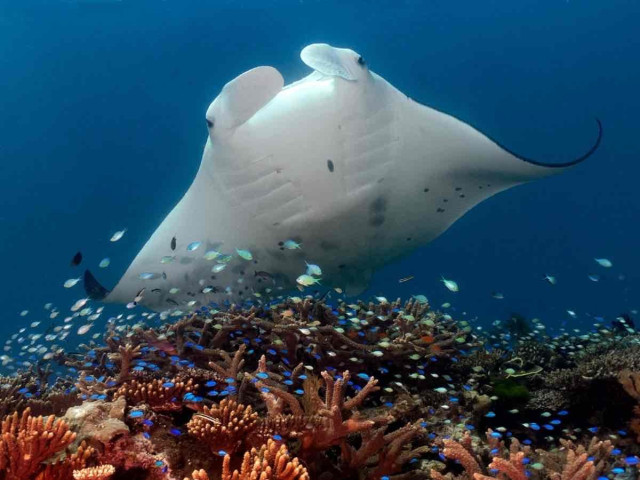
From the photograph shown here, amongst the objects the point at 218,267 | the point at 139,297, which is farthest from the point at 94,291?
the point at 218,267

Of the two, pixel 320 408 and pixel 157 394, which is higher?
pixel 157 394

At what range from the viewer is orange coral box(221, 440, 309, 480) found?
5.90 feet

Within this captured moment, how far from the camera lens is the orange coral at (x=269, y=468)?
180cm

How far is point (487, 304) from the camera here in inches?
2494

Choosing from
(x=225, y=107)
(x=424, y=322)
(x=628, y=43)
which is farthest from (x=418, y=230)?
(x=628, y=43)

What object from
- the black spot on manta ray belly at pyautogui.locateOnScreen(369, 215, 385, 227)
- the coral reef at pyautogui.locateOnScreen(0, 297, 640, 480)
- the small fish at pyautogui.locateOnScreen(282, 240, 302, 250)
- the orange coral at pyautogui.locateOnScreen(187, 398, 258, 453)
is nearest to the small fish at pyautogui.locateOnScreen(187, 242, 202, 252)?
the coral reef at pyautogui.locateOnScreen(0, 297, 640, 480)

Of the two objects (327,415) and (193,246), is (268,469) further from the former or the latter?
(193,246)

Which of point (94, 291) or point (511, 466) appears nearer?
point (511, 466)

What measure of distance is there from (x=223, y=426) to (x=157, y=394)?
1.99 feet

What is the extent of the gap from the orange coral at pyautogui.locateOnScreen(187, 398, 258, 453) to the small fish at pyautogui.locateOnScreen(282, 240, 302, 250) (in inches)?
126

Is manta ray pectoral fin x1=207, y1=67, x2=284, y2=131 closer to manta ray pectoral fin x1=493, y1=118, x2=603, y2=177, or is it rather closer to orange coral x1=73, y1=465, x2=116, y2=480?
manta ray pectoral fin x1=493, y1=118, x2=603, y2=177

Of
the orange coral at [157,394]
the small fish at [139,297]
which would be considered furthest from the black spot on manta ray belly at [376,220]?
the orange coral at [157,394]

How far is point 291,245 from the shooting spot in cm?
541

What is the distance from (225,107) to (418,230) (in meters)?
3.19
